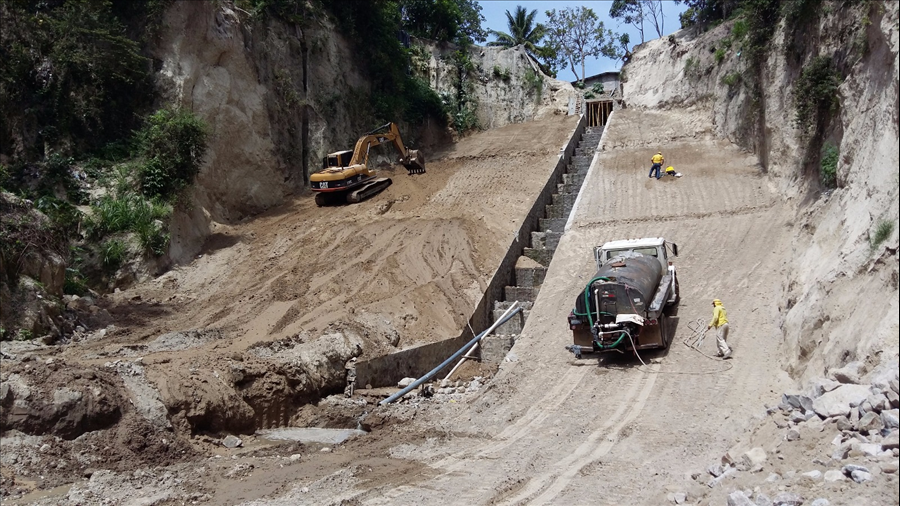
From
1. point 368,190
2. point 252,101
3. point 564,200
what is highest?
point 252,101

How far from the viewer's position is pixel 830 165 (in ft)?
50.0

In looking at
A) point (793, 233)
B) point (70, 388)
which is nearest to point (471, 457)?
point (70, 388)

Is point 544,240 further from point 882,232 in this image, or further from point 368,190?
point 882,232

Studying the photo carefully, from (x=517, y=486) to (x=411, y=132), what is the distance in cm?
2731

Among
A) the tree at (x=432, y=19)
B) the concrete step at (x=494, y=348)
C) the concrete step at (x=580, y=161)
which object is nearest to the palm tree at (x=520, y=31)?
the tree at (x=432, y=19)

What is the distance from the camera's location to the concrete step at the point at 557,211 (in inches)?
915

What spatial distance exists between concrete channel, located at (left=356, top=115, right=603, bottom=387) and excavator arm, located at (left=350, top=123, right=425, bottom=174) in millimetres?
5556

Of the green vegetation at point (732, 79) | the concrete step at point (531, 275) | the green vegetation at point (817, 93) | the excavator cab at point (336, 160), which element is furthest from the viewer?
the green vegetation at point (732, 79)

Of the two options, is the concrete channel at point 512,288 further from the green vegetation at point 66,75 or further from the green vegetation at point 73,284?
the green vegetation at point 66,75

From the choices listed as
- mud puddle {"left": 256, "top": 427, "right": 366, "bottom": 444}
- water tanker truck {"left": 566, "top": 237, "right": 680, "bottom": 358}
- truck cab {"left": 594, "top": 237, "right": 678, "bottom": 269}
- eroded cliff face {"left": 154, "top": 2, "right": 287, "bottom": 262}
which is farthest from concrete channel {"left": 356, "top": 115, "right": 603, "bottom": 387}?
eroded cliff face {"left": 154, "top": 2, "right": 287, "bottom": 262}

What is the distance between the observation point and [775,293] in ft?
49.3

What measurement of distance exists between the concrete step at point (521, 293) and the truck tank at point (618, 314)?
4.60 meters

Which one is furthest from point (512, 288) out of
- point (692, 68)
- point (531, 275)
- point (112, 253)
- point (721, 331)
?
point (692, 68)

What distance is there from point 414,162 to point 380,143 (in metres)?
1.52
